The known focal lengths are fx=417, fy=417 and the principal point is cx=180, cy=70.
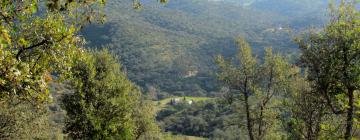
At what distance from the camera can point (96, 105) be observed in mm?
34312

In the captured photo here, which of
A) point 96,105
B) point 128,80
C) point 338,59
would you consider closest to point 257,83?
point 128,80

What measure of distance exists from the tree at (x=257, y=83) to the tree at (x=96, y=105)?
8.97 meters

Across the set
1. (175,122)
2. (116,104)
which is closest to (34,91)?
(116,104)

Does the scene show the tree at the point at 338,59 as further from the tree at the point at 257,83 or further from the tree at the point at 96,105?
the tree at the point at 96,105

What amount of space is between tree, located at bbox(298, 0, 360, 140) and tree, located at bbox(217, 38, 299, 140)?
11829 mm

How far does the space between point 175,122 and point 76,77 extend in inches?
4829

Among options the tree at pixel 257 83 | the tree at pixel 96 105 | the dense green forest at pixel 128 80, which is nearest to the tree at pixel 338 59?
the dense green forest at pixel 128 80

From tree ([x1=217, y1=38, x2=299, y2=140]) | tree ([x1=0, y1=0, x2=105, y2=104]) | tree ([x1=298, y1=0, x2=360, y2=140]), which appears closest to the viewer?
tree ([x1=0, y1=0, x2=105, y2=104])

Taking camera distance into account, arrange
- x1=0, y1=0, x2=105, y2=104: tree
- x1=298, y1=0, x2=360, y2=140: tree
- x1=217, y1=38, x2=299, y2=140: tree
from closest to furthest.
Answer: x1=0, y1=0, x2=105, y2=104: tree
x1=298, y1=0, x2=360, y2=140: tree
x1=217, y1=38, x2=299, y2=140: tree

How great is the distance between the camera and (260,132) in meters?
35.4

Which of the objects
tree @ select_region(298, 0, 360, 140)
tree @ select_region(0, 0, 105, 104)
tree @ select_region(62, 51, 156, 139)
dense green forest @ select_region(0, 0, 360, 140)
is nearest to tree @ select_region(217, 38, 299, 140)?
dense green forest @ select_region(0, 0, 360, 140)

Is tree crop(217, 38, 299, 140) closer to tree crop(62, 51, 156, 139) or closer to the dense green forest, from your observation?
the dense green forest

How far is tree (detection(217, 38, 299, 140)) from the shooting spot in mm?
35250

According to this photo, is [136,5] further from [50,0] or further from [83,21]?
[50,0]
